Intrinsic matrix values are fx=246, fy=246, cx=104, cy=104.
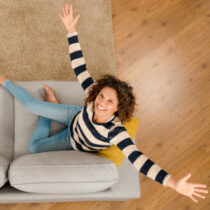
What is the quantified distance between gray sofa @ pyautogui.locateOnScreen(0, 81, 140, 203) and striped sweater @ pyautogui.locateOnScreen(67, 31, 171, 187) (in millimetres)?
93

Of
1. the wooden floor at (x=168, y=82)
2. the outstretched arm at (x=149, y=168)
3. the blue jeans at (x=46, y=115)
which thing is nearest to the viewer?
the outstretched arm at (x=149, y=168)

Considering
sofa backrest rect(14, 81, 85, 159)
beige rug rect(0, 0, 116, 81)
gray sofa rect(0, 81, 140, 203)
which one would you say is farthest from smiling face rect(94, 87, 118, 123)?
beige rug rect(0, 0, 116, 81)

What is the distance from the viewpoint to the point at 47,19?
2012 mm

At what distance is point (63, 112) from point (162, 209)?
3.39ft

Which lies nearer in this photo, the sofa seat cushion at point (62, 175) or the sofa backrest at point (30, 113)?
the sofa seat cushion at point (62, 175)

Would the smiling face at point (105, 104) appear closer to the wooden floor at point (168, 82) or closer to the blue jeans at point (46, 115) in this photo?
the blue jeans at point (46, 115)

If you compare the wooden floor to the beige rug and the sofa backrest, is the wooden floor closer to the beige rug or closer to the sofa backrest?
the beige rug

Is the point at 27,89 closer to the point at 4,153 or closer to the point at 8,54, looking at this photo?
the point at 4,153

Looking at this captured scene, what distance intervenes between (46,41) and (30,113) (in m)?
0.74

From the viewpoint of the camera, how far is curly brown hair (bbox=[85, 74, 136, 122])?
1288mm

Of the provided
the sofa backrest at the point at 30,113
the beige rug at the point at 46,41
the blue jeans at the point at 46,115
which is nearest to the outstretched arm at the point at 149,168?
the blue jeans at the point at 46,115

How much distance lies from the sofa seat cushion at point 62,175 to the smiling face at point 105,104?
0.25 metres

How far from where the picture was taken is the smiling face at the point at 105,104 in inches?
48.0

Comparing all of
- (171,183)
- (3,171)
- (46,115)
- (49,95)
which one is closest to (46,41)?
(49,95)
